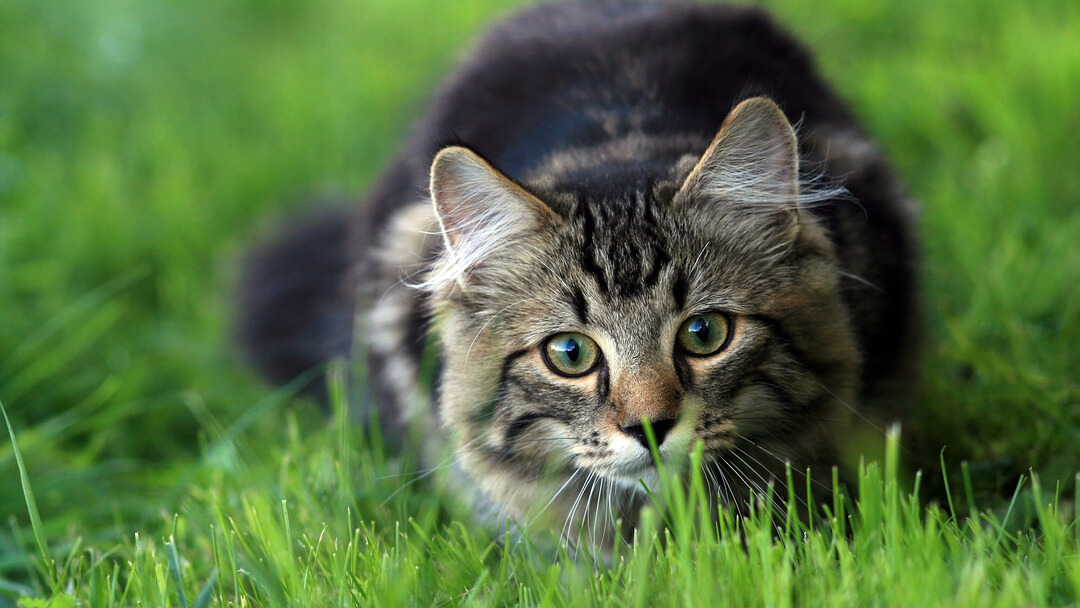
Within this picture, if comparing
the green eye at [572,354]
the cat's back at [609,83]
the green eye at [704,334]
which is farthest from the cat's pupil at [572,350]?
the cat's back at [609,83]

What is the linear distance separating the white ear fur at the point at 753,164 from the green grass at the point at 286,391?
0.57 m

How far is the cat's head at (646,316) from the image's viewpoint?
5.57ft

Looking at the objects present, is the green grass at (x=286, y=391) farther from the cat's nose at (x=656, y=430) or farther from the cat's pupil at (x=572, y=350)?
the cat's pupil at (x=572, y=350)

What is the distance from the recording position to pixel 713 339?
1.75 metres

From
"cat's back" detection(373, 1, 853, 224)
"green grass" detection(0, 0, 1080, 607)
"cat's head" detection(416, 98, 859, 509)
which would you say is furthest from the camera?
"cat's back" detection(373, 1, 853, 224)

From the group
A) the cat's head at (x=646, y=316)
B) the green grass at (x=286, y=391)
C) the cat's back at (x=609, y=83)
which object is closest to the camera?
the green grass at (x=286, y=391)

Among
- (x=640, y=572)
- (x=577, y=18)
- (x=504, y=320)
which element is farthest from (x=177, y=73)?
(x=640, y=572)

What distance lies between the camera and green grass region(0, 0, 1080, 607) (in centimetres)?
156

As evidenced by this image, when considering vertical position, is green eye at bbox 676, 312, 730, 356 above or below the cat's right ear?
below

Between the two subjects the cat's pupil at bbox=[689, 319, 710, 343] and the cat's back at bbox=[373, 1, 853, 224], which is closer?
the cat's pupil at bbox=[689, 319, 710, 343]

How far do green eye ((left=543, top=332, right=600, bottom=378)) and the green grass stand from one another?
1.13ft

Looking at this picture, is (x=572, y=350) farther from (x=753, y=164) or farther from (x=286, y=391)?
(x=286, y=391)

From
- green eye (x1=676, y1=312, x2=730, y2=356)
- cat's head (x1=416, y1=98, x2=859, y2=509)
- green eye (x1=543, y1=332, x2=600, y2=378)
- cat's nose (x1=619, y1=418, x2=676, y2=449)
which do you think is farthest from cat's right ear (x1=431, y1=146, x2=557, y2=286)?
cat's nose (x1=619, y1=418, x2=676, y2=449)

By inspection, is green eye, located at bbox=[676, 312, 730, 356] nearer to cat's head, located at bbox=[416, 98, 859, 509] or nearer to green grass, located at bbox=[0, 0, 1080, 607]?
cat's head, located at bbox=[416, 98, 859, 509]
